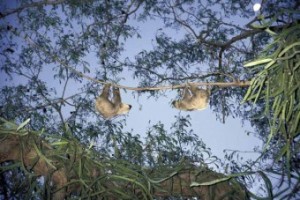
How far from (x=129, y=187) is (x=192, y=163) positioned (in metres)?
0.30

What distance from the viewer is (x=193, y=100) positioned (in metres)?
2.36

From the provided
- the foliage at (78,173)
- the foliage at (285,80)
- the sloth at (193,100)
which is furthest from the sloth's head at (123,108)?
the foliage at (285,80)

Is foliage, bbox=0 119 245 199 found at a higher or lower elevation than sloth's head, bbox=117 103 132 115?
lower

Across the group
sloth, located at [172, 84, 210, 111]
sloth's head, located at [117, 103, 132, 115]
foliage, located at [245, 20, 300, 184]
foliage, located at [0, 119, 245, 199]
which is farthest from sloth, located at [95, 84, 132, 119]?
foliage, located at [245, 20, 300, 184]

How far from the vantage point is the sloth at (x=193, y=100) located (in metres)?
2.32

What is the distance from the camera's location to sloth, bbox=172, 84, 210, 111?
2316 millimetres

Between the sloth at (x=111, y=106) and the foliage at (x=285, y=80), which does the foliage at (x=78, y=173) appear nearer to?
the foliage at (x=285, y=80)

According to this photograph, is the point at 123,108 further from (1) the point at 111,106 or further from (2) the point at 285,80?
(2) the point at 285,80

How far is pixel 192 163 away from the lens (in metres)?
1.26

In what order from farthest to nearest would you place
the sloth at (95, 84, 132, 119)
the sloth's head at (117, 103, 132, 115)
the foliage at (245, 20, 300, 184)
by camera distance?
the sloth's head at (117, 103, 132, 115) → the sloth at (95, 84, 132, 119) → the foliage at (245, 20, 300, 184)

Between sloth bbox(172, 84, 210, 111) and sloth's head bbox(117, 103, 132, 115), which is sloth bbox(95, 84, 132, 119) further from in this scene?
sloth bbox(172, 84, 210, 111)

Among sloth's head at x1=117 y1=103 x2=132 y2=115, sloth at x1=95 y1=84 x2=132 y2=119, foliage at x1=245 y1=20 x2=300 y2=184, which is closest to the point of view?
foliage at x1=245 y1=20 x2=300 y2=184

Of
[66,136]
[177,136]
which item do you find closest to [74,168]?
[66,136]

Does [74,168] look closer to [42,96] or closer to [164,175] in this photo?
[164,175]
